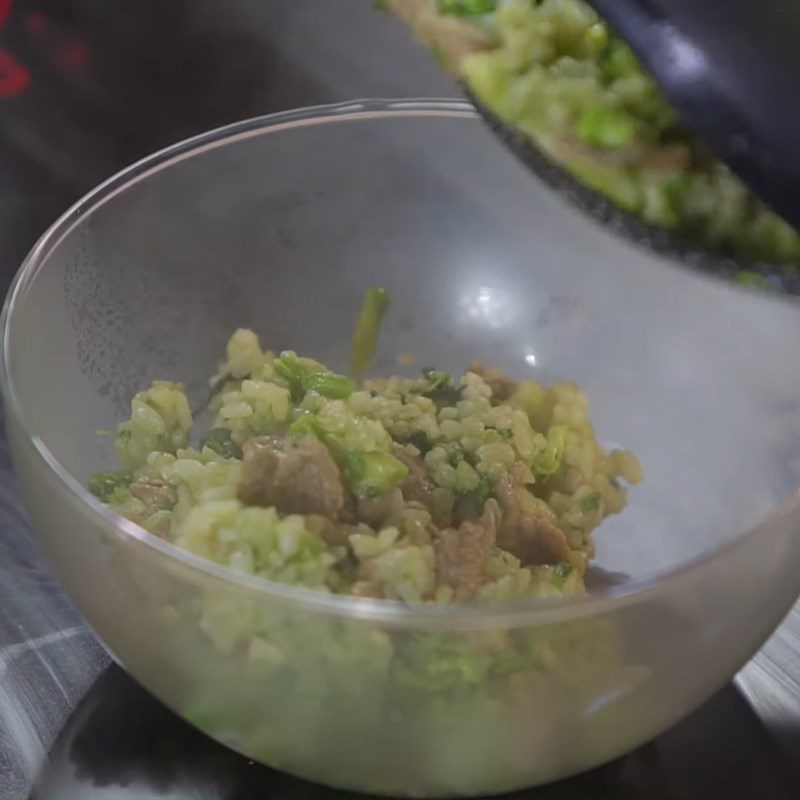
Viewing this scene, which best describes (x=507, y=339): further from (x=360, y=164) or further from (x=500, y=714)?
(x=500, y=714)

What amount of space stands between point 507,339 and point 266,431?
314 mm

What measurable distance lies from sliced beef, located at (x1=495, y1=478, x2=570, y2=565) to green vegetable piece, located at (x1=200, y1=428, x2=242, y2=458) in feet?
0.70

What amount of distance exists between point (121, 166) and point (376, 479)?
2.57 feet

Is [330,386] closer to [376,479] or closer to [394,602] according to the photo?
[376,479]

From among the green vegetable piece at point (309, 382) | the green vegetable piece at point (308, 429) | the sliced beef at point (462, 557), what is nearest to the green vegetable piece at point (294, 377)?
the green vegetable piece at point (309, 382)

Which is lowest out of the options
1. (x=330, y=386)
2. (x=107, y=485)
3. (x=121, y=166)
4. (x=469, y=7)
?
(x=121, y=166)

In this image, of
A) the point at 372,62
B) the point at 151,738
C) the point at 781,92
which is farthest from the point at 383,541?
the point at 372,62

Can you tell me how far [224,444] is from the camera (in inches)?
35.2

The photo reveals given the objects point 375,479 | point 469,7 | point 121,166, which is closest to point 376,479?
point 375,479

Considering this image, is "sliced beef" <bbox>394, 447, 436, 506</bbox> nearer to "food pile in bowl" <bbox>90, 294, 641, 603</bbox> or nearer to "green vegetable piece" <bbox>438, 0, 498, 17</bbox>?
"food pile in bowl" <bbox>90, 294, 641, 603</bbox>

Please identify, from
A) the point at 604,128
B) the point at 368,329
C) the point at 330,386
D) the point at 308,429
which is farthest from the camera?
the point at 368,329

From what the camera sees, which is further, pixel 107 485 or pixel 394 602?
pixel 107 485

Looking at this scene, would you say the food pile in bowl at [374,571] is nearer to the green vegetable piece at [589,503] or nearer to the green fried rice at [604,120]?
the green vegetable piece at [589,503]

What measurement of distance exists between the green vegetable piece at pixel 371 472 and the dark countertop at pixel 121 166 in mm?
216
